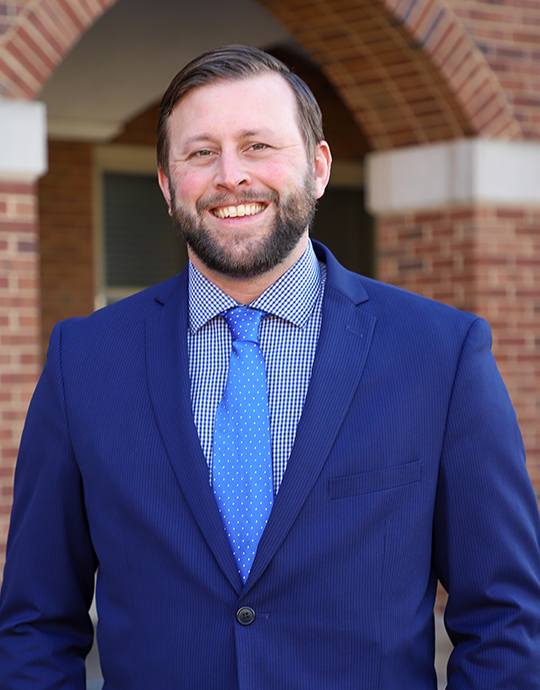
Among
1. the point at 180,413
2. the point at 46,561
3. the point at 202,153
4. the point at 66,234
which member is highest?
the point at 66,234

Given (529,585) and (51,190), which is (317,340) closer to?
(529,585)

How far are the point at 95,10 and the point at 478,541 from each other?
3.67 m

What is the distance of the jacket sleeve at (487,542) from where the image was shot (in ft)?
5.93

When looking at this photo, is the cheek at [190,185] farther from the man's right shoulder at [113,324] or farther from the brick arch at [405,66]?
the brick arch at [405,66]

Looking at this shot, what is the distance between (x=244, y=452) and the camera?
1854 mm

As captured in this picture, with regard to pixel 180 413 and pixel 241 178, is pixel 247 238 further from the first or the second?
pixel 180 413

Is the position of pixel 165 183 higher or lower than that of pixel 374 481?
higher

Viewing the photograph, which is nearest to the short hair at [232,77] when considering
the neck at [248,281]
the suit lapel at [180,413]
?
the neck at [248,281]

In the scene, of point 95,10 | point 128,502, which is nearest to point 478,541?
point 128,502

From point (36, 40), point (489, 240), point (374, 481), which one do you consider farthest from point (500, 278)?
point (374, 481)

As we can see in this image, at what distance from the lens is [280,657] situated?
1.77m

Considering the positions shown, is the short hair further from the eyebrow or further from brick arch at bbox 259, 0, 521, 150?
brick arch at bbox 259, 0, 521, 150

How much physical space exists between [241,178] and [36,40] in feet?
9.80

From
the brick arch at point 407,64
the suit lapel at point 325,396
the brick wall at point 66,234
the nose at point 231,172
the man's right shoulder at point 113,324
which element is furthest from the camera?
the brick wall at point 66,234
